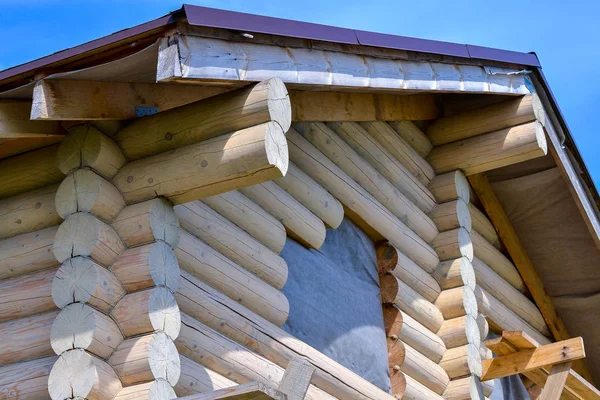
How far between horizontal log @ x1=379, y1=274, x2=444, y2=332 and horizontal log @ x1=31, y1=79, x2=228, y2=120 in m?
2.93

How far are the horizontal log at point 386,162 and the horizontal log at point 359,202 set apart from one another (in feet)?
1.16

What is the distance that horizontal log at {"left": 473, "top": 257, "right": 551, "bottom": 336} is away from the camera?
31.2 ft

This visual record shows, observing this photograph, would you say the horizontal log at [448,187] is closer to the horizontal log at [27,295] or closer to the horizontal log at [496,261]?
the horizontal log at [496,261]

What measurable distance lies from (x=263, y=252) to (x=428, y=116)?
3005 mm

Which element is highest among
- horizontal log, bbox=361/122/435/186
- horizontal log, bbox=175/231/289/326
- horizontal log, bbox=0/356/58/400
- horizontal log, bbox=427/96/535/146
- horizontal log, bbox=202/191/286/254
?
horizontal log, bbox=427/96/535/146

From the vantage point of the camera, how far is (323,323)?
7008 mm

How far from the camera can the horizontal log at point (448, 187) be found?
8922 mm

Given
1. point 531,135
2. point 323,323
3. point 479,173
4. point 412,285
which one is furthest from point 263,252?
point 479,173

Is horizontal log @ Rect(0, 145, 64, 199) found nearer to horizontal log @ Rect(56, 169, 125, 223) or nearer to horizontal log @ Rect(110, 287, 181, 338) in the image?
horizontal log @ Rect(56, 169, 125, 223)

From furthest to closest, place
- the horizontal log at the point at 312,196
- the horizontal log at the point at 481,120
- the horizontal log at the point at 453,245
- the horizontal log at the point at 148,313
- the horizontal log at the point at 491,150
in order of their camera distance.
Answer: the horizontal log at the point at 453,245 < the horizontal log at the point at 481,120 < the horizontal log at the point at 491,150 < the horizontal log at the point at 312,196 < the horizontal log at the point at 148,313

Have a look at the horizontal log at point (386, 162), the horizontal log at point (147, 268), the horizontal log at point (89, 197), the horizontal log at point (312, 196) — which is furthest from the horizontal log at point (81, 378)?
the horizontal log at point (386, 162)

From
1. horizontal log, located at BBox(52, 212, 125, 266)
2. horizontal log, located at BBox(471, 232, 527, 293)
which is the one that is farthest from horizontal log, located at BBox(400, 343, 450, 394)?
horizontal log, located at BBox(52, 212, 125, 266)

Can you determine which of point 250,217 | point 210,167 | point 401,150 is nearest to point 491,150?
point 401,150

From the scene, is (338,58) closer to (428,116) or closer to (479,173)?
(428,116)
